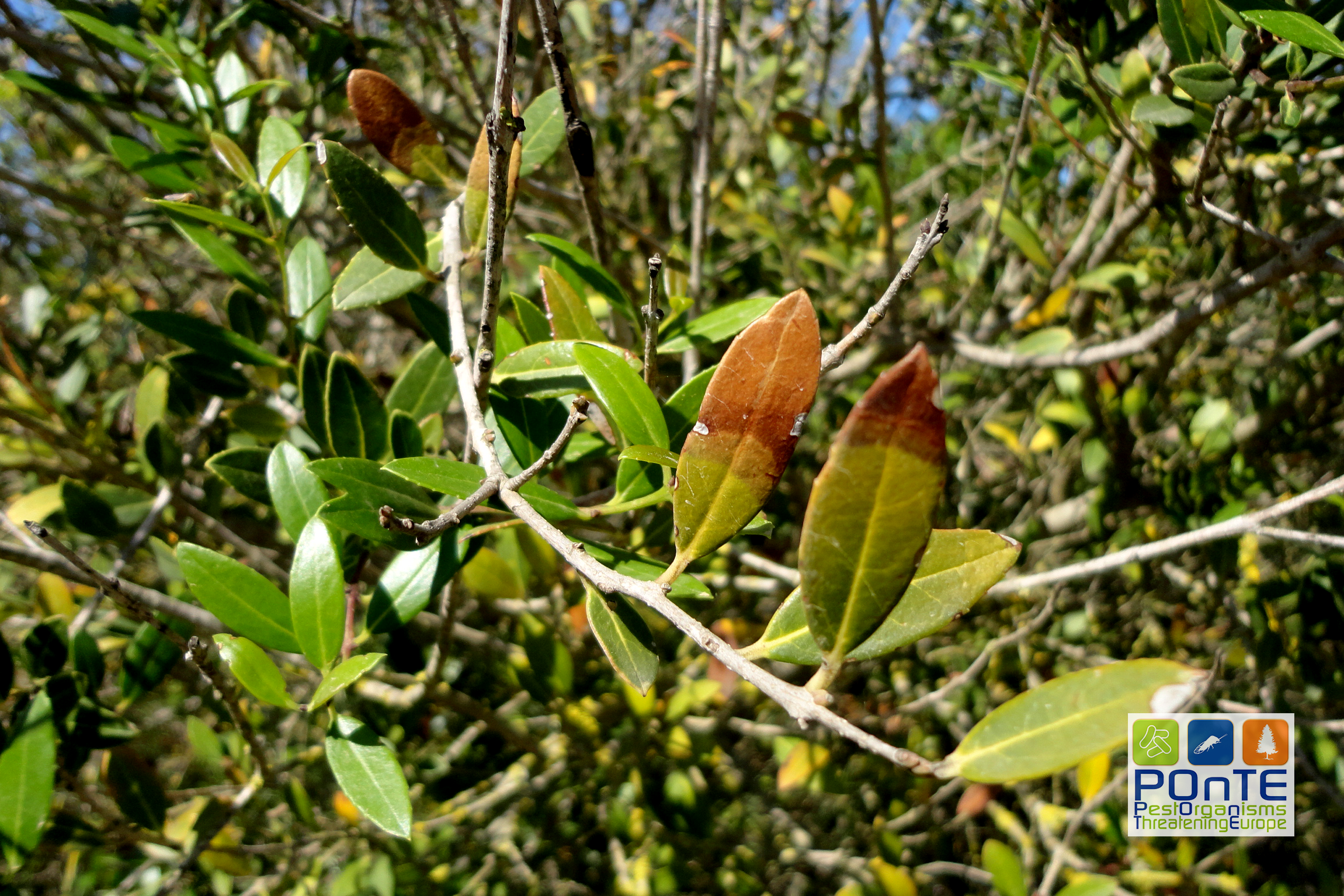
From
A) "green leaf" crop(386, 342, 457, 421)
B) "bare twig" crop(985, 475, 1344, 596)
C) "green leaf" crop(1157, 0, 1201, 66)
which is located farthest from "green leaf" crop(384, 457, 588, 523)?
"green leaf" crop(1157, 0, 1201, 66)

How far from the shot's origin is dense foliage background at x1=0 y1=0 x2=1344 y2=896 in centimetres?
101

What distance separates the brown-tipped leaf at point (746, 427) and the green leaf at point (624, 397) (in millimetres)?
105

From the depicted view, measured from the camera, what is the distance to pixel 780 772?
1.51 metres

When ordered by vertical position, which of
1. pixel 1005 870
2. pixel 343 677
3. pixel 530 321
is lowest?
pixel 1005 870

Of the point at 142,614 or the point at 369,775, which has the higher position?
the point at 142,614

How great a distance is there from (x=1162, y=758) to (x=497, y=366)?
1.11 m

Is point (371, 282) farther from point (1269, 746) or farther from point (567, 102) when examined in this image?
point (1269, 746)

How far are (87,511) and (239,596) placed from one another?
0.52 metres

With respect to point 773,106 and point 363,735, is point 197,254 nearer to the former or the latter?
point 773,106

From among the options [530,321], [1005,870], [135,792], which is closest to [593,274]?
[530,321]

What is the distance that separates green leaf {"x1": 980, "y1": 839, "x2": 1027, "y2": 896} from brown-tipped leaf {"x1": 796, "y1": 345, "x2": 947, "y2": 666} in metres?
1.08

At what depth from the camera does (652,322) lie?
591 millimetres

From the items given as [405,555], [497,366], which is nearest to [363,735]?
[405,555]

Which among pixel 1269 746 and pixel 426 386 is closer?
pixel 426 386
